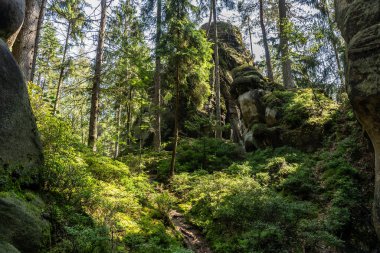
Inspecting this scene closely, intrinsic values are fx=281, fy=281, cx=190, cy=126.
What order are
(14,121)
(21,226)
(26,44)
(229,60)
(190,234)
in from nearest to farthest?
1. (21,226)
2. (14,121)
3. (26,44)
4. (190,234)
5. (229,60)

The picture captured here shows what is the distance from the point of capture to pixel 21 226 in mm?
3904

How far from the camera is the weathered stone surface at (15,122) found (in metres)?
5.02

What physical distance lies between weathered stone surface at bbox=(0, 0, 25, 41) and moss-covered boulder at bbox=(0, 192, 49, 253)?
13.0 ft

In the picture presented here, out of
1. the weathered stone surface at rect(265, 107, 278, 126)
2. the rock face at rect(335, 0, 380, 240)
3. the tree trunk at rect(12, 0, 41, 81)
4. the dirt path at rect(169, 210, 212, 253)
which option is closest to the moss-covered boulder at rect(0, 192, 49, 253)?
the dirt path at rect(169, 210, 212, 253)

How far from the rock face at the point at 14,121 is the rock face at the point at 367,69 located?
7551 mm

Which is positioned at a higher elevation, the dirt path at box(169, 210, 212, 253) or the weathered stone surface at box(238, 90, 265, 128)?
the weathered stone surface at box(238, 90, 265, 128)

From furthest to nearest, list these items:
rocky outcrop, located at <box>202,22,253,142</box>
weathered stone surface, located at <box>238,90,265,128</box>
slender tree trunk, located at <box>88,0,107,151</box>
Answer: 1. rocky outcrop, located at <box>202,22,253,142</box>
2. weathered stone surface, located at <box>238,90,265,128</box>
3. slender tree trunk, located at <box>88,0,107,151</box>

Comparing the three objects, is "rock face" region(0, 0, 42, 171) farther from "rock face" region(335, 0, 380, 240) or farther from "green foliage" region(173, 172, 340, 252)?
"rock face" region(335, 0, 380, 240)

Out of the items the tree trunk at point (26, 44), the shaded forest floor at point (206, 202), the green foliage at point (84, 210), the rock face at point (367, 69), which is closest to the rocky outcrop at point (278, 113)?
the shaded forest floor at point (206, 202)

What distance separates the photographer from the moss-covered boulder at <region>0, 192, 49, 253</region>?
3666 millimetres

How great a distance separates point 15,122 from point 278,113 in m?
12.4

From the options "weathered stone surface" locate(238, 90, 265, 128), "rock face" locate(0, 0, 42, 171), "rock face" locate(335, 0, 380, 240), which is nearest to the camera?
"rock face" locate(0, 0, 42, 171)

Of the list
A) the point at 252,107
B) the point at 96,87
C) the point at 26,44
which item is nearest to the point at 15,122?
the point at 26,44

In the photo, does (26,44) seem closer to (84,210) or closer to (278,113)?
(84,210)
